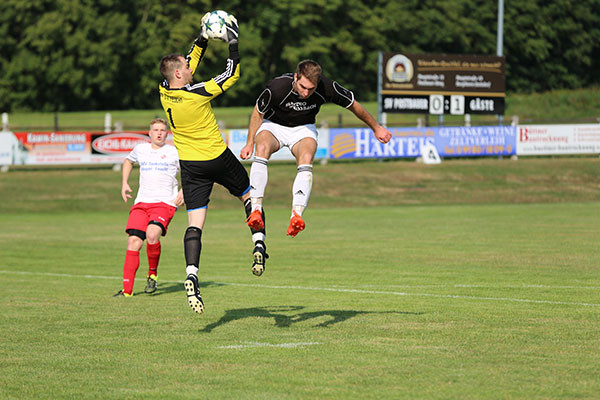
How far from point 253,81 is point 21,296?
222 ft

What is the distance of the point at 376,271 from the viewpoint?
15602mm

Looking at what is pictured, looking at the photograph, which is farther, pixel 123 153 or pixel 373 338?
pixel 123 153

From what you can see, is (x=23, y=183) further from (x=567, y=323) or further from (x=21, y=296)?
(x=567, y=323)

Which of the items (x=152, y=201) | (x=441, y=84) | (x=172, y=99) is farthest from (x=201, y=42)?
(x=441, y=84)

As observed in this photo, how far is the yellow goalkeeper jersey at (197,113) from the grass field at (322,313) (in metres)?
1.83

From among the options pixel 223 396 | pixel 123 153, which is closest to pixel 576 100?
pixel 123 153

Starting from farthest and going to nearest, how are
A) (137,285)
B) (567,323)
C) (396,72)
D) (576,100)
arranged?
(576,100), (396,72), (137,285), (567,323)

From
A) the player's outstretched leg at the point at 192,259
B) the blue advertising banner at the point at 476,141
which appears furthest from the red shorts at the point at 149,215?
the blue advertising banner at the point at 476,141

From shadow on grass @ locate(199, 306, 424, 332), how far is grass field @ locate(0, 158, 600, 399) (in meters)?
0.02

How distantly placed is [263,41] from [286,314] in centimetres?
7259

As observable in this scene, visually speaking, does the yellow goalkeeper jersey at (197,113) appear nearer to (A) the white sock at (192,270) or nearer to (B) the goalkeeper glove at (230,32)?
(B) the goalkeeper glove at (230,32)

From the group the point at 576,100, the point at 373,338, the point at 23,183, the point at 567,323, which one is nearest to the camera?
the point at 373,338

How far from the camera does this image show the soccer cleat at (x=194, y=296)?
916cm

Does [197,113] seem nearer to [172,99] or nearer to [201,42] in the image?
[172,99]
